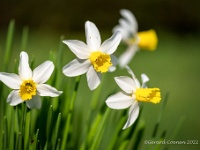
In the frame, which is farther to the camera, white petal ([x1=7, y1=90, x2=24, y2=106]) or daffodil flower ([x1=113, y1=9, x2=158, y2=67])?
daffodil flower ([x1=113, y1=9, x2=158, y2=67])

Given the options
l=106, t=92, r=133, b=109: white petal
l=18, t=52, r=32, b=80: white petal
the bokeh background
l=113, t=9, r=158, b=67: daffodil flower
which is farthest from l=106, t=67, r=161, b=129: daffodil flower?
the bokeh background

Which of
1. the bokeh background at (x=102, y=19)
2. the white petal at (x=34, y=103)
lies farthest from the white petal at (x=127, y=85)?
the bokeh background at (x=102, y=19)

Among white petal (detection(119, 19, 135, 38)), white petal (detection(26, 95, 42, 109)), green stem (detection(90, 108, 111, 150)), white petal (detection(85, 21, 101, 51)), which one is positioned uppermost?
white petal (detection(119, 19, 135, 38))

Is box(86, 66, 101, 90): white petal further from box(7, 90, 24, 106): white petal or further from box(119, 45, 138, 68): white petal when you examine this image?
box(119, 45, 138, 68): white petal

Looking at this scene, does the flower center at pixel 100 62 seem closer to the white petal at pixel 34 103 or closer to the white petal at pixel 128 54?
the white petal at pixel 34 103

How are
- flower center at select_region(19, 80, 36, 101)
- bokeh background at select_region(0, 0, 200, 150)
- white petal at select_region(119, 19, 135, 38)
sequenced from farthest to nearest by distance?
bokeh background at select_region(0, 0, 200, 150)
white petal at select_region(119, 19, 135, 38)
flower center at select_region(19, 80, 36, 101)

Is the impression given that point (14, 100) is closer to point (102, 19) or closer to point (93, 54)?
point (93, 54)

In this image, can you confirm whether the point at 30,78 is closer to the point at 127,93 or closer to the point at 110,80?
the point at 127,93

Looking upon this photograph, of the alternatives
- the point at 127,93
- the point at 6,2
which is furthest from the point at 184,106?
the point at 6,2
